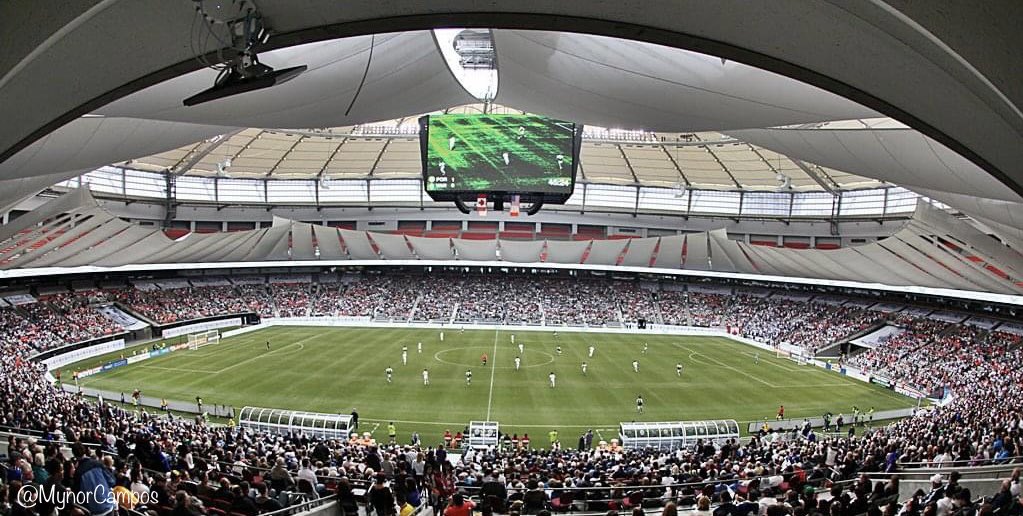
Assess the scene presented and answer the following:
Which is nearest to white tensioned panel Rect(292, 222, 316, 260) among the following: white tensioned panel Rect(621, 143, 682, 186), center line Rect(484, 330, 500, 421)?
center line Rect(484, 330, 500, 421)

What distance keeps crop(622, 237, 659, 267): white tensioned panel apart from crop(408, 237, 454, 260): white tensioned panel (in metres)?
16.7

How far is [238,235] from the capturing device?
→ 53.1 m

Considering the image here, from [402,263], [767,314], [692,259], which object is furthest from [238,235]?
[767,314]

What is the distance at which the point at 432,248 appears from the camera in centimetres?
6003

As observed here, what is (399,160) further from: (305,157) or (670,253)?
(670,253)

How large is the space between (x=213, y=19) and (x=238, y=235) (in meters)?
52.9

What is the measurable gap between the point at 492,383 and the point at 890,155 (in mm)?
23328

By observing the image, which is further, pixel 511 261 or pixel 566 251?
pixel 566 251

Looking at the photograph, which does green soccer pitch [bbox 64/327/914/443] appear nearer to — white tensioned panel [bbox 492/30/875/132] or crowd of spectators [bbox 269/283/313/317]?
crowd of spectators [bbox 269/283/313/317]

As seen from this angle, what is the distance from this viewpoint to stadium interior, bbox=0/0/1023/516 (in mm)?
4633

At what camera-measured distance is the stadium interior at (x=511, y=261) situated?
15.2 ft

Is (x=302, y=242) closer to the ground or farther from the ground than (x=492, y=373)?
farther from the ground

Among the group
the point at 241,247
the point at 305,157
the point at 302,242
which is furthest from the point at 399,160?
the point at 241,247

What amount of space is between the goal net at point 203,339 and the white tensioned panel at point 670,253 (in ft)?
122
